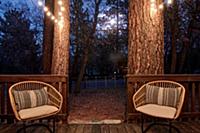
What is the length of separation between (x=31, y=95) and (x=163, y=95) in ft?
6.22

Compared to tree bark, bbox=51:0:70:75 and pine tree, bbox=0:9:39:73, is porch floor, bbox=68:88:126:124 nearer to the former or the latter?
tree bark, bbox=51:0:70:75

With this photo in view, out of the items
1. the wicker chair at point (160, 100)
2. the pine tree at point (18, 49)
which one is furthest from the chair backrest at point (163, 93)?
the pine tree at point (18, 49)

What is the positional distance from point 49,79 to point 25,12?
13652 mm

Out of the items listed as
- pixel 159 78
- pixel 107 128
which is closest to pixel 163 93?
pixel 159 78

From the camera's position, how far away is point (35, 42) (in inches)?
646

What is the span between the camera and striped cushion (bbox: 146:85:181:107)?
3890 mm

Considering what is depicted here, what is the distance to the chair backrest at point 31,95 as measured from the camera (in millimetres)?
3729

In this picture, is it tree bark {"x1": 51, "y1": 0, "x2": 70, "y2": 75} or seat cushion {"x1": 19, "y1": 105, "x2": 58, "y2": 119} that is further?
tree bark {"x1": 51, "y1": 0, "x2": 70, "y2": 75}

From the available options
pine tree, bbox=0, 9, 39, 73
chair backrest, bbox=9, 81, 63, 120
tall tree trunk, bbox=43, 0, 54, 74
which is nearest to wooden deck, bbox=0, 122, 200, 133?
chair backrest, bbox=9, 81, 63, 120

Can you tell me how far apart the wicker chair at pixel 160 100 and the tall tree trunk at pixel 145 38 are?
0.51 metres

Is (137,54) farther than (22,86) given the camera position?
Yes

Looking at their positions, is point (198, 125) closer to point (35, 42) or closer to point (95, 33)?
point (95, 33)

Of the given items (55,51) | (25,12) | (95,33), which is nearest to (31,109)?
(55,51)

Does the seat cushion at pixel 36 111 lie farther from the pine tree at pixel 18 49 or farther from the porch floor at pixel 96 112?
the pine tree at pixel 18 49
